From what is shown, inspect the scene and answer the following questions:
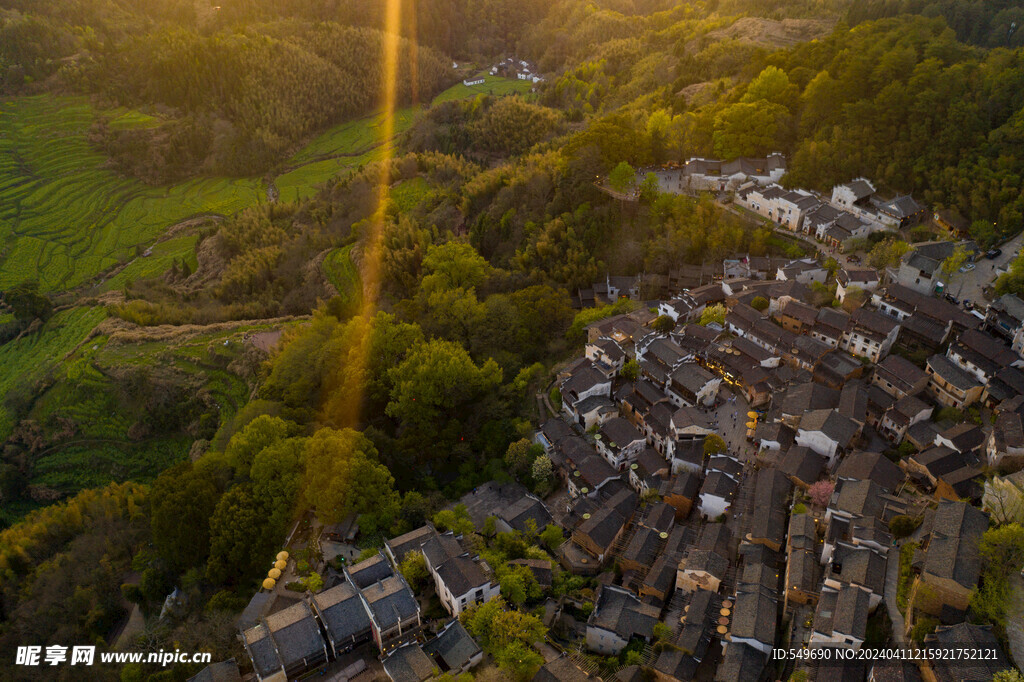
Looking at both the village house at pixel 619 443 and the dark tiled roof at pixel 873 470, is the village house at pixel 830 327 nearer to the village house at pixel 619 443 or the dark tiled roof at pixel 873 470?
the dark tiled roof at pixel 873 470

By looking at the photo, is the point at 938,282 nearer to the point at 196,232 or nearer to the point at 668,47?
the point at 668,47

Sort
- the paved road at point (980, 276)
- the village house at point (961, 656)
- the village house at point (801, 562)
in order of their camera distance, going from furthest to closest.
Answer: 1. the paved road at point (980, 276)
2. the village house at point (801, 562)
3. the village house at point (961, 656)

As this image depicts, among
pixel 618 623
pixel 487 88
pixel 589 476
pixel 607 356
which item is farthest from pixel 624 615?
pixel 487 88

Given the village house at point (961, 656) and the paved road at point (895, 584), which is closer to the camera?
the village house at point (961, 656)

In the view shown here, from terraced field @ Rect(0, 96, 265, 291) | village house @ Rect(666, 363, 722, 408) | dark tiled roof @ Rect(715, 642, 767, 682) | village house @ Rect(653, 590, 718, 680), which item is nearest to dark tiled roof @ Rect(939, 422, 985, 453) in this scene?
village house @ Rect(666, 363, 722, 408)

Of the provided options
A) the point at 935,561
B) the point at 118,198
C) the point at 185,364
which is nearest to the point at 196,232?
the point at 118,198

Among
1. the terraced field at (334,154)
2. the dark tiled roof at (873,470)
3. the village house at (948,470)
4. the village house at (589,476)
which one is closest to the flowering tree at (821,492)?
the dark tiled roof at (873,470)

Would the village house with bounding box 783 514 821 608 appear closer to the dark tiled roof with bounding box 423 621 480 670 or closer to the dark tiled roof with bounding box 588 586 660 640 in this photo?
the dark tiled roof with bounding box 588 586 660 640
